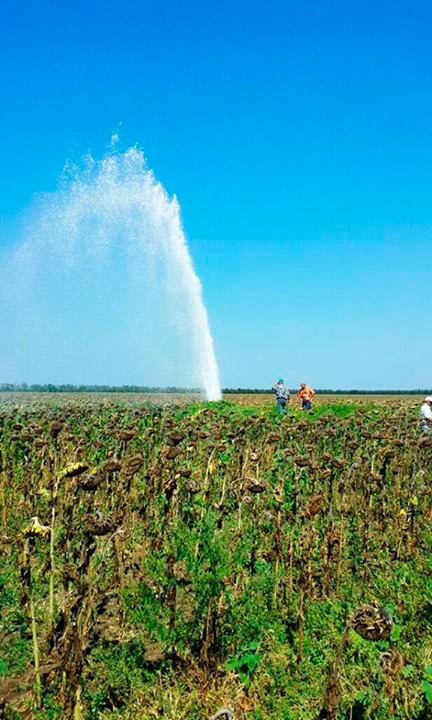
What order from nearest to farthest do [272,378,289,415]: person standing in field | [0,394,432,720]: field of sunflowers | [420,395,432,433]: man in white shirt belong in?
[0,394,432,720]: field of sunflowers, [420,395,432,433]: man in white shirt, [272,378,289,415]: person standing in field

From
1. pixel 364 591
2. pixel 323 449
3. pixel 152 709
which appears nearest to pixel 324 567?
pixel 364 591

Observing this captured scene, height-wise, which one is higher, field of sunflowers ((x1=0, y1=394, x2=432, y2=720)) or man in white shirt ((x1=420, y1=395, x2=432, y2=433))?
man in white shirt ((x1=420, y1=395, x2=432, y2=433))

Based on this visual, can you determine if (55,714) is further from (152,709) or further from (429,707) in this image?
(429,707)

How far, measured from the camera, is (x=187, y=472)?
5234mm

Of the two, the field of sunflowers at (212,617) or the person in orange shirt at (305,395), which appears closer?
the field of sunflowers at (212,617)

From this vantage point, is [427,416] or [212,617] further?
→ [427,416]

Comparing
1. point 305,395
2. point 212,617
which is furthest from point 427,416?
point 305,395

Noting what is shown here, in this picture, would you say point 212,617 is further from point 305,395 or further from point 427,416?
point 305,395

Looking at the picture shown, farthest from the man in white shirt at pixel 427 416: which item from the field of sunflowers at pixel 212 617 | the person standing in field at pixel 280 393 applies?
the person standing in field at pixel 280 393

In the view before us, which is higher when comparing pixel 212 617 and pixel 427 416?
pixel 427 416

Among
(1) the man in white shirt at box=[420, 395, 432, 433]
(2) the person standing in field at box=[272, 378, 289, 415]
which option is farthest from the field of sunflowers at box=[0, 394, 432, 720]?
(2) the person standing in field at box=[272, 378, 289, 415]

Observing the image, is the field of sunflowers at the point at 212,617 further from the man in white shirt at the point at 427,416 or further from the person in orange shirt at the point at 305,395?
the person in orange shirt at the point at 305,395

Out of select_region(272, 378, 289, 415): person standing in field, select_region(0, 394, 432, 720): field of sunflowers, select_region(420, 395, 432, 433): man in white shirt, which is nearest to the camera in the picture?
select_region(0, 394, 432, 720): field of sunflowers

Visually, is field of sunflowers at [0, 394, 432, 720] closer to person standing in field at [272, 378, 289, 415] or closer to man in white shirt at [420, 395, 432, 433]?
man in white shirt at [420, 395, 432, 433]
